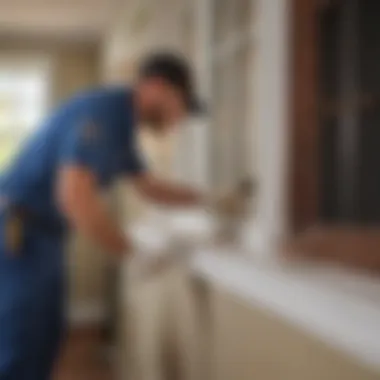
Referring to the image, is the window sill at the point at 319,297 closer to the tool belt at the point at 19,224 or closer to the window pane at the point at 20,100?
the tool belt at the point at 19,224

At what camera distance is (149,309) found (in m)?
2.78

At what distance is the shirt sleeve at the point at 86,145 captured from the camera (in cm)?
186

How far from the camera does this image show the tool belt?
1928mm

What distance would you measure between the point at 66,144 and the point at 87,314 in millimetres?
2585

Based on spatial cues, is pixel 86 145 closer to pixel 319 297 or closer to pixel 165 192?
pixel 165 192

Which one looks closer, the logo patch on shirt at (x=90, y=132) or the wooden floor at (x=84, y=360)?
the logo patch on shirt at (x=90, y=132)

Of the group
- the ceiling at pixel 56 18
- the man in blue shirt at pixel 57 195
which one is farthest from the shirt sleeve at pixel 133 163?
the ceiling at pixel 56 18

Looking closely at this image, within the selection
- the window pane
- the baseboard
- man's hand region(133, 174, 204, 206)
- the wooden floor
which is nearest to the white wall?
man's hand region(133, 174, 204, 206)

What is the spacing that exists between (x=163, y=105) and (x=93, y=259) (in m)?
2.49

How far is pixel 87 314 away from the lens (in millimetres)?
4305

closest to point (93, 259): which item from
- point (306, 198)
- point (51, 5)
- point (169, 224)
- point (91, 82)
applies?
point (91, 82)

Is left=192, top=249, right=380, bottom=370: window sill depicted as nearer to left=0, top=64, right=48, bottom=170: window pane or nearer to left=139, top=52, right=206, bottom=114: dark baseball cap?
left=139, top=52, right=206, bottom=114: dark baseball cap

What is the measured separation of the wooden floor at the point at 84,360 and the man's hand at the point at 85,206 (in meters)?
1.55

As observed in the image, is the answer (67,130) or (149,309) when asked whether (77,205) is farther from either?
(149,309)
